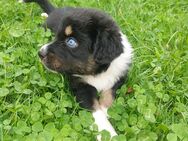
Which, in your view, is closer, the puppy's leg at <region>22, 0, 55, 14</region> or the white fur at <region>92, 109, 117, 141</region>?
the white fur at <region>92, 109, 117, 141</region>

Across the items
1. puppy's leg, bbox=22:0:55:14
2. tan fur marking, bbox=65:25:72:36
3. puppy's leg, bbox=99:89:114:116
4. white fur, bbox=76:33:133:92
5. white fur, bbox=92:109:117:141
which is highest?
tan fur marking, bbox=65:25:72:36

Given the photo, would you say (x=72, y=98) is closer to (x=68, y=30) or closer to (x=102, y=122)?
(x=102, y=122)

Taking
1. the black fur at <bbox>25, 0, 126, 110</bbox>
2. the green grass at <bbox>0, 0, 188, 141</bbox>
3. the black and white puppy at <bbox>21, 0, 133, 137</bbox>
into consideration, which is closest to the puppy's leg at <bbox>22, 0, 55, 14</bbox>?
the green grass at <bbox>0, 0, 188, 141</bbox>

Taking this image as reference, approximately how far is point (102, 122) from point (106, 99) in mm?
358

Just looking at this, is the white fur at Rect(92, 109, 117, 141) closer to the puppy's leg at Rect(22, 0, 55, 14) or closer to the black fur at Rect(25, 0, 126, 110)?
the black fur at Rect(25, 0, 126, 110)

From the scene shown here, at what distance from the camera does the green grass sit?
355cm

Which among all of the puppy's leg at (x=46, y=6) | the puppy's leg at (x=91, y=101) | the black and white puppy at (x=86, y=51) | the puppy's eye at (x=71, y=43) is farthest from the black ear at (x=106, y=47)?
the puppy's leg at (x=46, y=6)

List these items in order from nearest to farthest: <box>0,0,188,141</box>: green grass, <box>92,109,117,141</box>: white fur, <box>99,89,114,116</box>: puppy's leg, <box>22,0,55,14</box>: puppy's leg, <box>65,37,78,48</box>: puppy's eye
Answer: <box>0,0,188,141</box>: green grass < <box>92,109,117,141</box>: white fur < <box>65,37,78,48</box>: puppy's eye < <box>99,89,114,116</box>: puppy's leg < <box>22,0,55,14</box>: puppy's leg

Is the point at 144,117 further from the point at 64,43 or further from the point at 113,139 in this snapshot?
the point at 64,43

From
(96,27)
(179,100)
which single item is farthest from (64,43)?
(179,100)

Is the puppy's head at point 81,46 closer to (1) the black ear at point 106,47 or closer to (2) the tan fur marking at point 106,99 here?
(1) the black ear at point 106,47

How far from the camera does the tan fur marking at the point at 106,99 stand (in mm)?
4113

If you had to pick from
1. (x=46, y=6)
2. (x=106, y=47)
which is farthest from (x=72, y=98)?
(x=46, y=6)

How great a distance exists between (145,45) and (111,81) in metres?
1.02
